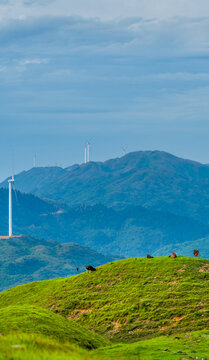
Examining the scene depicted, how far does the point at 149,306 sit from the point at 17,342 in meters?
47.2

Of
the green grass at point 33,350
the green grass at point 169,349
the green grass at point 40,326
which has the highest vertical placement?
the green grass at point 33,350

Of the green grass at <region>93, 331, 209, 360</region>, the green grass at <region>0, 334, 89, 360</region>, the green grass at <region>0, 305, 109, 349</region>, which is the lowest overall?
the green grass at <region>93, 331, 209, 360</region>

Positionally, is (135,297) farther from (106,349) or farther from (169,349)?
(169,349)

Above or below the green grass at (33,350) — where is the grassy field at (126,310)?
below

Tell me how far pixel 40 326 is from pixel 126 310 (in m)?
24.7

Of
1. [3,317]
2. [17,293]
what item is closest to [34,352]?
[3,317]

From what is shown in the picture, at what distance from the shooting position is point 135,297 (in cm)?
6650

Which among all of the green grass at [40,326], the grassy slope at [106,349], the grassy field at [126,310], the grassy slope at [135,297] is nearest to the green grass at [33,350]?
the grassy slope at [106,349]

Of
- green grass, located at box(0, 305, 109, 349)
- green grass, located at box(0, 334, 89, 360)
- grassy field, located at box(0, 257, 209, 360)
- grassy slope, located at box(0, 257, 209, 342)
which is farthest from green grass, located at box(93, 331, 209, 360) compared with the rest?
green grass, located at box(0, 334, 89, 360)

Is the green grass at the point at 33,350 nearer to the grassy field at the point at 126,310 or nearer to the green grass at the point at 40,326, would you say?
the grassy field at the point at 126,310

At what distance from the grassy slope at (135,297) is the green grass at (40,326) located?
530 inches

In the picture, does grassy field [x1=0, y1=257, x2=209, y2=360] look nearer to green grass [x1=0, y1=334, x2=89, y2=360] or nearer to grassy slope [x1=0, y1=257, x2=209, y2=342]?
grassy slope [x1=0, y1=257, x2=209, y2=342]

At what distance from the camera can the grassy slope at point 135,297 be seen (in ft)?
193

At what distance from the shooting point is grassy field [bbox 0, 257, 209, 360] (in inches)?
1601
